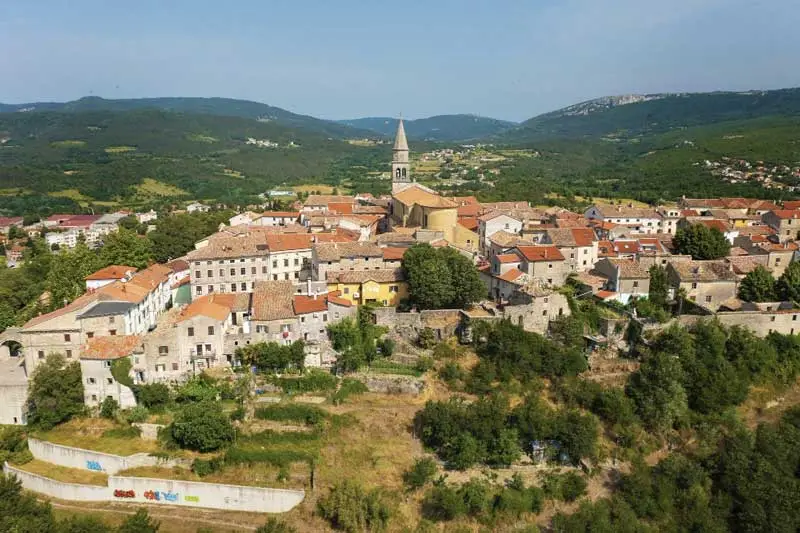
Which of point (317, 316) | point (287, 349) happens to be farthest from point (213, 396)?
point (317, 316)

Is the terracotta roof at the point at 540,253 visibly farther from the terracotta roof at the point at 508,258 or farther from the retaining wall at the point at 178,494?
the retaining wall at the point at 178,494

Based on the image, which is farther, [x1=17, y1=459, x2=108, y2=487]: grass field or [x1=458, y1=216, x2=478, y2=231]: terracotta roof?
[x1=458, y1=216, x2=478, y2=231]: terracotta roof

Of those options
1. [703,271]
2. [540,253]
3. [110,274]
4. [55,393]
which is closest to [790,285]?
[703,271]

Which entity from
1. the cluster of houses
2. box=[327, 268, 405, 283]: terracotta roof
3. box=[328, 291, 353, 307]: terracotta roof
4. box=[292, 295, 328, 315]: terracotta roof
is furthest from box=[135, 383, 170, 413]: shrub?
box=[327, 268, 405, 283]: terracotta roof

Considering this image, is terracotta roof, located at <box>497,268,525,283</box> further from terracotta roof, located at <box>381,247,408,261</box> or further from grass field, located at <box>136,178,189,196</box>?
grass field, located at <box>136,178,189,196</box>

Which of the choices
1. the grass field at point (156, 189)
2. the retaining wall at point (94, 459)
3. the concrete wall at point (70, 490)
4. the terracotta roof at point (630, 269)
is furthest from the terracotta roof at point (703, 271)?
the grass field at point (156, 189)

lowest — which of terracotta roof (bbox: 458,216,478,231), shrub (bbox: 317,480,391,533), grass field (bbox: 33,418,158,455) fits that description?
shrub (bbox: 317,480,391,533)

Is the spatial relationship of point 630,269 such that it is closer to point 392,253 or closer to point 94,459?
point 392,253
